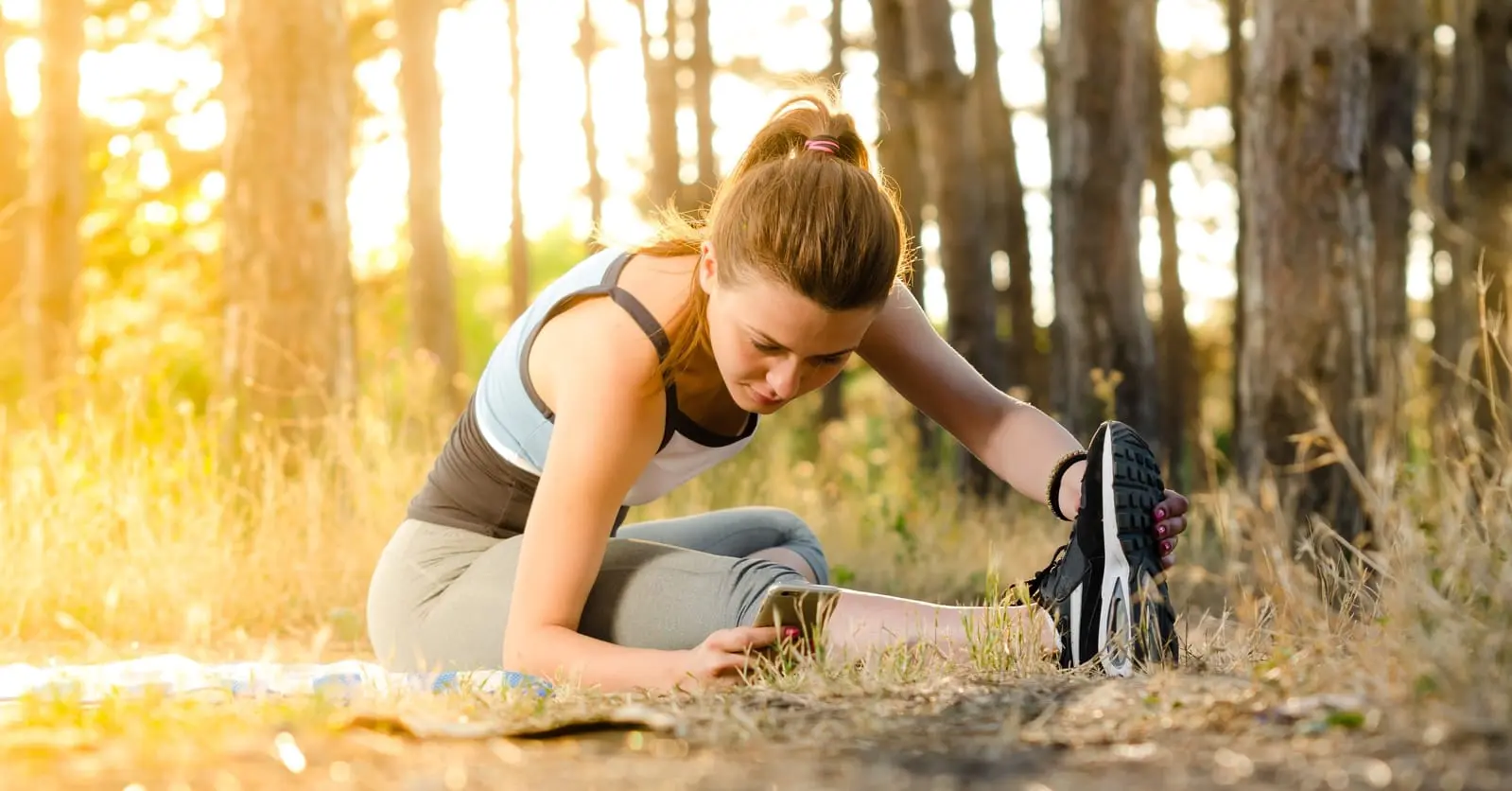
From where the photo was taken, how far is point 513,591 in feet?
10.4

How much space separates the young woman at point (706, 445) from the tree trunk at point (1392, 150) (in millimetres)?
4819

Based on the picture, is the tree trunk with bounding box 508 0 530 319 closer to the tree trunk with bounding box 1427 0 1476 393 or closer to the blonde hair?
the tree trunk with bounding box 1427 0 1476 393

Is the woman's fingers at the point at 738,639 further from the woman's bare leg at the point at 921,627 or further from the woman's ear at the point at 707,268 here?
the woman's ear at the point at 707,268

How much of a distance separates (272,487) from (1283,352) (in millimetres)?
3816

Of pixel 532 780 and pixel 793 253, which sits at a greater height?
pixel 793 253

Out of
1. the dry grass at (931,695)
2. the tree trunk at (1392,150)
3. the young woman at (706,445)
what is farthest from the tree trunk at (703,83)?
the young woman at (706,445)

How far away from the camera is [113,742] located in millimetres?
2184

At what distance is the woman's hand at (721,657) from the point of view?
9.25 feet

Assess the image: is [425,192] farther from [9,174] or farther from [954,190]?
[954,190]

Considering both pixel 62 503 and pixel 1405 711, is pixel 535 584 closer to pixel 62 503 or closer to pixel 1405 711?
pixel 1405 711

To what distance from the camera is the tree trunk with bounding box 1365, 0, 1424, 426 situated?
7828mm

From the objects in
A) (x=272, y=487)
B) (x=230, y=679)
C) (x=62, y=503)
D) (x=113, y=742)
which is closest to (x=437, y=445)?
(x=272, y=487)

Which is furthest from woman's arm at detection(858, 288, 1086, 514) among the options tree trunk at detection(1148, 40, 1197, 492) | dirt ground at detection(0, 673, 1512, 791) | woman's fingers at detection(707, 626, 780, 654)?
tree trunk at detection(1148, 40, 1197, 492)

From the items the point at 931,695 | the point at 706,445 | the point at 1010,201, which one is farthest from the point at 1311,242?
the point at 1010,201
